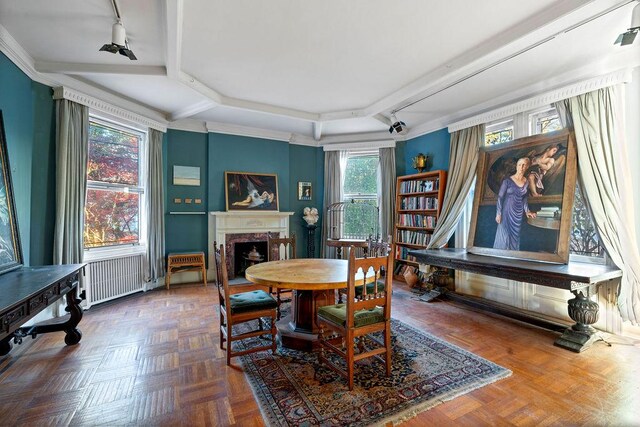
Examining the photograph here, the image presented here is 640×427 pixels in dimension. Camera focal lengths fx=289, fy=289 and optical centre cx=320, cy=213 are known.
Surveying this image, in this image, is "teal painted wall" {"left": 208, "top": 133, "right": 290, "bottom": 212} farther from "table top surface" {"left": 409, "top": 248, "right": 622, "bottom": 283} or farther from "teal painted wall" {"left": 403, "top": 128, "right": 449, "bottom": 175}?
"table top surface" {"left": 409, "top": 248, "right": 622, "bottom": 283}

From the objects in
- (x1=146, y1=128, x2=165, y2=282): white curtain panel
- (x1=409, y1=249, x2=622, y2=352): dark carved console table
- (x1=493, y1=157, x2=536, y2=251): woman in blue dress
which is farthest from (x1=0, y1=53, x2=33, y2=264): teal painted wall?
(x1=493, y1=157, x2=536, y2=251): woman in blue dress

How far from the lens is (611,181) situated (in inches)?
109

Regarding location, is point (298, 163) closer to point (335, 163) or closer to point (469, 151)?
point (335, 163)

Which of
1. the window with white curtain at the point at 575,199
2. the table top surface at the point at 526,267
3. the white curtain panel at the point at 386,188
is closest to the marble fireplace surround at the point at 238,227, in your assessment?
the white curtain panel at the point at 386,188

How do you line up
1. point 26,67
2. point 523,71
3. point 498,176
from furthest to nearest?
point 498,176
point 523,71
point 26,67

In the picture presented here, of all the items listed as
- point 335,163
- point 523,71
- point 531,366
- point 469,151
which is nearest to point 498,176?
point 469,151

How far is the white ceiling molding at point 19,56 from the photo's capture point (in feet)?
8.27

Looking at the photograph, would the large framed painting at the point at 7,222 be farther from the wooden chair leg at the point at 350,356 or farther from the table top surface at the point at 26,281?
the wooden chair leg at the point at 350,356

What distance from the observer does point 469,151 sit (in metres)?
4.12

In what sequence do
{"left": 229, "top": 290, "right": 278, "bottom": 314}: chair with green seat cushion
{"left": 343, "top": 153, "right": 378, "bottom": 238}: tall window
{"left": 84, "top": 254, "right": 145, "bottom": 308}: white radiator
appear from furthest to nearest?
1. {"left": 343, "top": 153, "right": 378, "bottom": 238}: tall window
2. {"left": 84, "top": 254, "right": 145, "bottom": 308}: white radiator
3. {"left": 229, "top": 290, "right": 278, "bottom": 314}: chair with green seat cushion

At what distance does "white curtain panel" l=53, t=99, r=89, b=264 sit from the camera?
3.28 metres

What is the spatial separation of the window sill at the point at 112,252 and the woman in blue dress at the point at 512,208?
4850mm

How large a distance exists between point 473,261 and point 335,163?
3.38 meters

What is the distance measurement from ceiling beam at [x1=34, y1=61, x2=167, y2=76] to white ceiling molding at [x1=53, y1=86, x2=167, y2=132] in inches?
10.5
